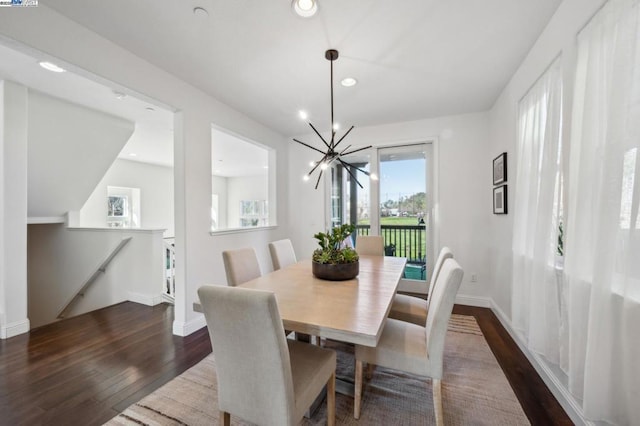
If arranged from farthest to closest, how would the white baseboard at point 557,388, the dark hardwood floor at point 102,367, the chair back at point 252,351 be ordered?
the dark hardwood floor at point 102,367
the white baseboard at point 557,388
the chair back at point 252,351

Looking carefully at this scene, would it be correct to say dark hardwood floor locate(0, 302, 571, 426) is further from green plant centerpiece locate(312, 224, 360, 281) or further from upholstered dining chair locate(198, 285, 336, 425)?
green plant centerpiece locate(312, 224, 360, 281)

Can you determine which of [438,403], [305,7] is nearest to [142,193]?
[305,7]

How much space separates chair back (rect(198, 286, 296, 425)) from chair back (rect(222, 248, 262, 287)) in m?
0.88

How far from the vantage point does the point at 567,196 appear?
5.30 feet

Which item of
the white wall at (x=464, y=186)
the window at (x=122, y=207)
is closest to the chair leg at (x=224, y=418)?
the white wall at (x=464, y=186)

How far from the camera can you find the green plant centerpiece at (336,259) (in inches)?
77.6

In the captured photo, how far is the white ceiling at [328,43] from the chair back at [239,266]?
172cm

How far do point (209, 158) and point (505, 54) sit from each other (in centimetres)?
315

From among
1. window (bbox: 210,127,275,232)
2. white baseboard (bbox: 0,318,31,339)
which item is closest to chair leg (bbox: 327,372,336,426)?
white baseboard (bbox: 0,318,31,339)

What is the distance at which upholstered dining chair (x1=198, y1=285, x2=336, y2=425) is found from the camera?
3.37ft

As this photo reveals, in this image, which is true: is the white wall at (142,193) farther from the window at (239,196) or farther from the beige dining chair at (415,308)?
the beige dining chair at (415,308)

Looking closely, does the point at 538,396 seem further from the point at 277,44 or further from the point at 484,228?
the point at 277,44

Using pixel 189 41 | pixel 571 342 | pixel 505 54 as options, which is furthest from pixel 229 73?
pixel 571 342

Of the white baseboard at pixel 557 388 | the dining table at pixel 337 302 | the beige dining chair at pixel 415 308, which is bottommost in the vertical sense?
the white baseboard at pixel 557 388
